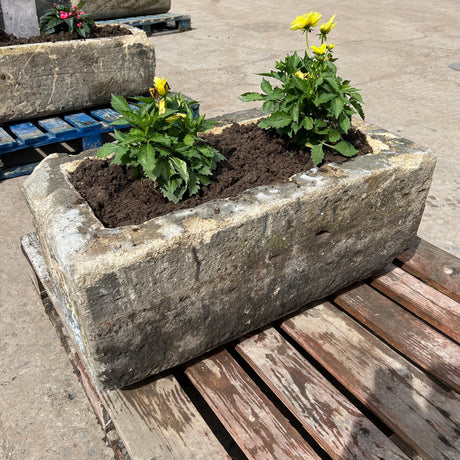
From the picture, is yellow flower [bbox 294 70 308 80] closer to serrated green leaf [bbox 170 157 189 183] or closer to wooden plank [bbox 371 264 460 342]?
serrated green leaf [bbox 170 157 189 183]

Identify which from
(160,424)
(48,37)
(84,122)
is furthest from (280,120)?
(48,37)

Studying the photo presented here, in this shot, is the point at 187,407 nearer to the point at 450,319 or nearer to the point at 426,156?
the point at 450,319

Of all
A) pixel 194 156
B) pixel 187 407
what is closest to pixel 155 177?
pixel 194 156

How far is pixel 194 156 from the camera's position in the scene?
1.75 metres

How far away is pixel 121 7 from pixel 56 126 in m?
3.56

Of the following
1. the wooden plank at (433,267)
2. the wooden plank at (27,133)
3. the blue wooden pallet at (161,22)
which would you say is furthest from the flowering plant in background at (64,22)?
the wooden plank at (433,267)

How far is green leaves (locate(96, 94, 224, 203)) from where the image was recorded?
1649 millimetres

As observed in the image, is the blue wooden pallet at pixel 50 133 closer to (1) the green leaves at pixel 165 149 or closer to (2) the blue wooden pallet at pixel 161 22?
(1) the green leaves at pixel 165 149

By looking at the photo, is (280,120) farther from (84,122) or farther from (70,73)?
(70,73)

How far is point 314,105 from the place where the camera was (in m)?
2.02

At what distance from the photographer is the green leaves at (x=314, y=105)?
1932mm

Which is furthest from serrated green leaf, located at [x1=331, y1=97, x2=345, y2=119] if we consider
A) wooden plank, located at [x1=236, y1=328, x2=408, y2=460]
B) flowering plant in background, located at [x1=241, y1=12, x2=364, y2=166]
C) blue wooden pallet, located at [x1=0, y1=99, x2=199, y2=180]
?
blue wooden pallet, located at [x1=0, y1=99, x2=199, y2=180]

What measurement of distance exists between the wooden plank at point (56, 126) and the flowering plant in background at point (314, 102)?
1734mm

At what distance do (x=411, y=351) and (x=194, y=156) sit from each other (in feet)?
3.59
